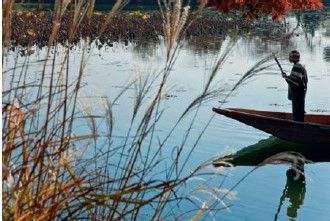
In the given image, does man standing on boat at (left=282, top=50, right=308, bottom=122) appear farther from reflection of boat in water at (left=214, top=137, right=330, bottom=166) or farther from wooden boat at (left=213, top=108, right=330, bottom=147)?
reflection of boat in water at (left=214, top=137, right=330, bottom=166)

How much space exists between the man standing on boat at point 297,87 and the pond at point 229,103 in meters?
1.20

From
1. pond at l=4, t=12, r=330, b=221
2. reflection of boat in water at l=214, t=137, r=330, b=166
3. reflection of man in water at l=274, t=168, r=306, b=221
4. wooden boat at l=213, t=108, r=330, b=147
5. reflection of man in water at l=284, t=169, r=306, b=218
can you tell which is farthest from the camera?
reflection of boat in water at l=214, t=137, r=330, b=166

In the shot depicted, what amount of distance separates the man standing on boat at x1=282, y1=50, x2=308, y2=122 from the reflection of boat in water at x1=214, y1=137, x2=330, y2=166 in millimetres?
723

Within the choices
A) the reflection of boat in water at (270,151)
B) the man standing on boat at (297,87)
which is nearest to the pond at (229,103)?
the reflection of boat in water at (270,151)

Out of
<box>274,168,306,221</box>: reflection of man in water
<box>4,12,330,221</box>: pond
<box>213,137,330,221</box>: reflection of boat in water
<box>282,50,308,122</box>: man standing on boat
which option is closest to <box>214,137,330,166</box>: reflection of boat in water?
<box>213,137,330,221</box>: reflection of boat in water

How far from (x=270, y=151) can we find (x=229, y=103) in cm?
477

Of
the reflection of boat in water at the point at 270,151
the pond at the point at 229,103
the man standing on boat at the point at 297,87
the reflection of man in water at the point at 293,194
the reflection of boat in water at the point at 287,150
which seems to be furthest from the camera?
the reflection of boat in water at the point at 270,151

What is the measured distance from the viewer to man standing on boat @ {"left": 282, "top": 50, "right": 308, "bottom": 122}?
1271 cm

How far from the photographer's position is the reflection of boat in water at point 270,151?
1367cm

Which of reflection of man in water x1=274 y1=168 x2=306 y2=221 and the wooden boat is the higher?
the wooden boat

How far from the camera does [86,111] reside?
3.09 m

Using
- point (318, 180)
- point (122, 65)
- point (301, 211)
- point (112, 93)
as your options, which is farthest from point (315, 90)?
point (301, 211)

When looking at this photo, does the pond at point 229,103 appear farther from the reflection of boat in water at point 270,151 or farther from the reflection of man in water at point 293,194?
the reflection of boat in water at point 270,151

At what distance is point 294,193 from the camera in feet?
37.3
